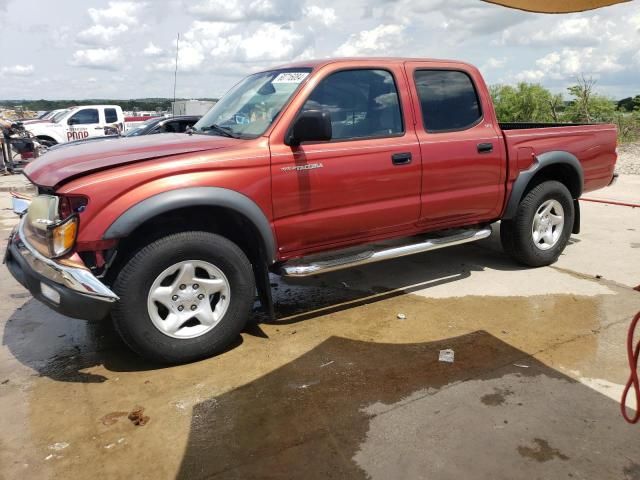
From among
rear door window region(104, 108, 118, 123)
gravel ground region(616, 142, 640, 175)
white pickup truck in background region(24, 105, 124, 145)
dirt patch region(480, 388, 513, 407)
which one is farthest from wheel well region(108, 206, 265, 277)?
rear door window region(104, 108, 118, 123)

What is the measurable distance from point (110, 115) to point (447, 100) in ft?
58.7

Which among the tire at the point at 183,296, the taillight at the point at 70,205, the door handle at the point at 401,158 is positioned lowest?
the tire at the point at 183,296

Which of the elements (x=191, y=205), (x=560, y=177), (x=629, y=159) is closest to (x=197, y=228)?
(x=191, y=205)

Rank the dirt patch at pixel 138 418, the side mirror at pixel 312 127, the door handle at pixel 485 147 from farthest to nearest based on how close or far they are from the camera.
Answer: the door handle at pixel 485 147 → the side mirror at pixel 312 127 → the dirt patch at pixel 138 418

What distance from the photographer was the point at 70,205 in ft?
10.2

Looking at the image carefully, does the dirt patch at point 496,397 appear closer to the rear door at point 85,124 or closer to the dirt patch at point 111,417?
the dirt patch at point 111,417

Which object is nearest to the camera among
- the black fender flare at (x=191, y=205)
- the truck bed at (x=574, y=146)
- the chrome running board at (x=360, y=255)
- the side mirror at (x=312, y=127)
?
the black fender flare at (x=191, y=205)

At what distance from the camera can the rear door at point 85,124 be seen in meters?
18.8

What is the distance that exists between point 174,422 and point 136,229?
1.17 metres

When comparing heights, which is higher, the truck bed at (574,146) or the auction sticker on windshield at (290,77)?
the auction sticker on windshield at (290,77)

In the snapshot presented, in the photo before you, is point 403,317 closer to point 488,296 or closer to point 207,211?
point 488,296

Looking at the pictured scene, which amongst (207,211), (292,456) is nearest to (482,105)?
(207,211)

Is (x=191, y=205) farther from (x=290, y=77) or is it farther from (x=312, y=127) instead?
(x=290, y=77)

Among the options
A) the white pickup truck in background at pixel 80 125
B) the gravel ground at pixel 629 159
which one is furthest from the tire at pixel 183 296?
the white pickup truck in background at pixel 80 125
